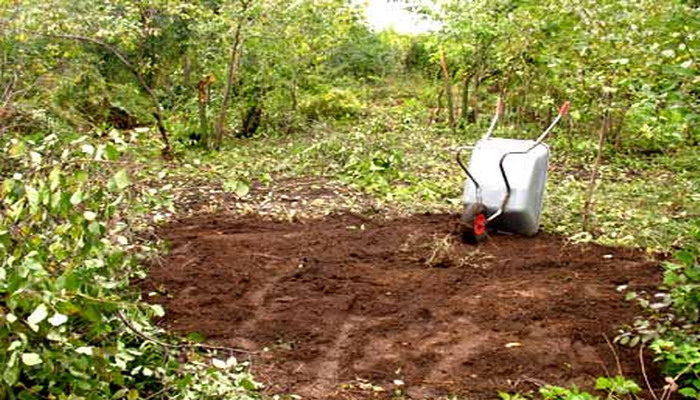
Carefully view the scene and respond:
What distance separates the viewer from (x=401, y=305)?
4336 millimetres

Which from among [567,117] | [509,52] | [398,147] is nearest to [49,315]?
[398,147]

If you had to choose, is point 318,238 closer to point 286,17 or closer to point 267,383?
point 267,383

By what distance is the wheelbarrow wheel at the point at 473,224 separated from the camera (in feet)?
17.9

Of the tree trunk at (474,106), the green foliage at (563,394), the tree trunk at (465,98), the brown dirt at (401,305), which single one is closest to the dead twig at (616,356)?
the brown dirt at (401,305)

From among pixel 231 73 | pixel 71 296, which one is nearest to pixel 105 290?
pixel 71 296

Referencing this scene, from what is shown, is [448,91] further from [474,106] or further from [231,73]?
[231,73]

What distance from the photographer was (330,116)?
37.8 feet

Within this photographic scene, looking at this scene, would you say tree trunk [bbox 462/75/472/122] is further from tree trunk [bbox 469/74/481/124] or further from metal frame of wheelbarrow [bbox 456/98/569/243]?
metal frame of wheelbarrow [bbox 456/98/569/243]

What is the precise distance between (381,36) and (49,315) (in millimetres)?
13341

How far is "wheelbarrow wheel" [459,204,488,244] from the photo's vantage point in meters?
5.45

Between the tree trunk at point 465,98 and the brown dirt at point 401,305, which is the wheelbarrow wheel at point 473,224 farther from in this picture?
the tree trunk at point 465,98

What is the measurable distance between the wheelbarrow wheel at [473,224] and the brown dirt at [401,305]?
0.09 meters

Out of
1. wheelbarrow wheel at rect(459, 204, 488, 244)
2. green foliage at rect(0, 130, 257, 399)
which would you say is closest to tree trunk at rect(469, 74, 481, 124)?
wheelbarrow wheel at rect(459, 204, 488, 244)

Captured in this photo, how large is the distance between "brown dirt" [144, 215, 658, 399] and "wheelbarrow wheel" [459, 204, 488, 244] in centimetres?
9
